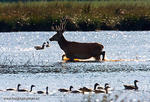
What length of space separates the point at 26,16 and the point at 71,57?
820 inches

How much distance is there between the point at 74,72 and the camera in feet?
77.0

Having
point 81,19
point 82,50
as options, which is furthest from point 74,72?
point 81,19

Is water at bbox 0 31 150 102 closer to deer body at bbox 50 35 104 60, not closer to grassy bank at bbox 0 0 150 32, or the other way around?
deer body at bbox 50 35 104 60

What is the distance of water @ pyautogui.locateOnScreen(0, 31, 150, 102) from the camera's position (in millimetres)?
18453

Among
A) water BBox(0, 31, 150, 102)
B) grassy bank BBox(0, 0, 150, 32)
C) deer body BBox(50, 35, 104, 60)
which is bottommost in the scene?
water BBox(0, 31, 150, 102)

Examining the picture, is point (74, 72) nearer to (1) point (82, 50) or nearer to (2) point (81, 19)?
(1) point (82, 50)

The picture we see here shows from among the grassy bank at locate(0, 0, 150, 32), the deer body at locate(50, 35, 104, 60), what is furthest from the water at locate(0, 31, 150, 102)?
the grassy bank at locate(0, 0, 150, 32)

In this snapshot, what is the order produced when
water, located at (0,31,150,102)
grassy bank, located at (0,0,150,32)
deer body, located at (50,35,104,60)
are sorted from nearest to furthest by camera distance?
water, located at (0,31,150,102) < deer body, located at (50,35,104,60) < grassy bank, located at (0,0,150,32)

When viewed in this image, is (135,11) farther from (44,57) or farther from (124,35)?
(44,57)

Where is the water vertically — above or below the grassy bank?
below

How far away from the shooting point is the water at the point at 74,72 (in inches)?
727

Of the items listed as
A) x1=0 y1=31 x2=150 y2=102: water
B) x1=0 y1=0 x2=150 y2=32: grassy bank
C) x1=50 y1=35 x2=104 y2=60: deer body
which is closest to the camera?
x1=0 y1=31 x2=150 y2=102: water

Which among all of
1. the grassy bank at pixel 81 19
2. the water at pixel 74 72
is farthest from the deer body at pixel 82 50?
the grassy bank at pixel 81 19

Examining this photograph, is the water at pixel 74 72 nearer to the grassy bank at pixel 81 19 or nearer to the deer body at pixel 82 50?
the deer body at pixel 82 50
